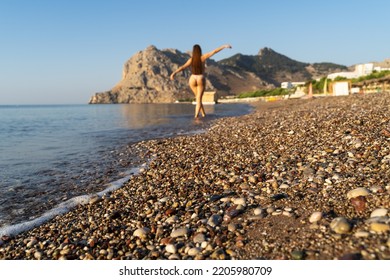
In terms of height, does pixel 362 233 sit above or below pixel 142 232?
above

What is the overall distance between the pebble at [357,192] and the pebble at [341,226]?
88 cm

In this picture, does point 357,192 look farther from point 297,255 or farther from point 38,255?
point 38,255

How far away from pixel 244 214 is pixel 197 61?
571 inches

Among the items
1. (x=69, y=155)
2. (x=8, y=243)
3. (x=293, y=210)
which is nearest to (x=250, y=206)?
(x=293, y=210)

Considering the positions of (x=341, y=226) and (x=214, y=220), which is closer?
(x=341, y=226)

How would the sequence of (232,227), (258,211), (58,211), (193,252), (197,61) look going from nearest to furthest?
(193,252) < (232,227) < (258,211) < (58,211) < (197,61)

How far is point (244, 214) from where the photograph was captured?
3744mm

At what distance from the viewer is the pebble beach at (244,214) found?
285cm

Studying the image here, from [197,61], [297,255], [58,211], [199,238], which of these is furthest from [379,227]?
[197,61]

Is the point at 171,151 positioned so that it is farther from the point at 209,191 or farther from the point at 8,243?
the point at 8,243

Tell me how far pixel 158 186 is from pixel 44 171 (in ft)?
15.2

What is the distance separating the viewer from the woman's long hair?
16.7 metres

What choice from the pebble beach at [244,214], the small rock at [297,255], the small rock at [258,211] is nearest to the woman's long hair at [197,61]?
the pebble beach at [244,214]

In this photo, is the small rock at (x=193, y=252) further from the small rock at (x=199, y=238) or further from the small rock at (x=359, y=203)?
the small rock at (x=359, y=203)
